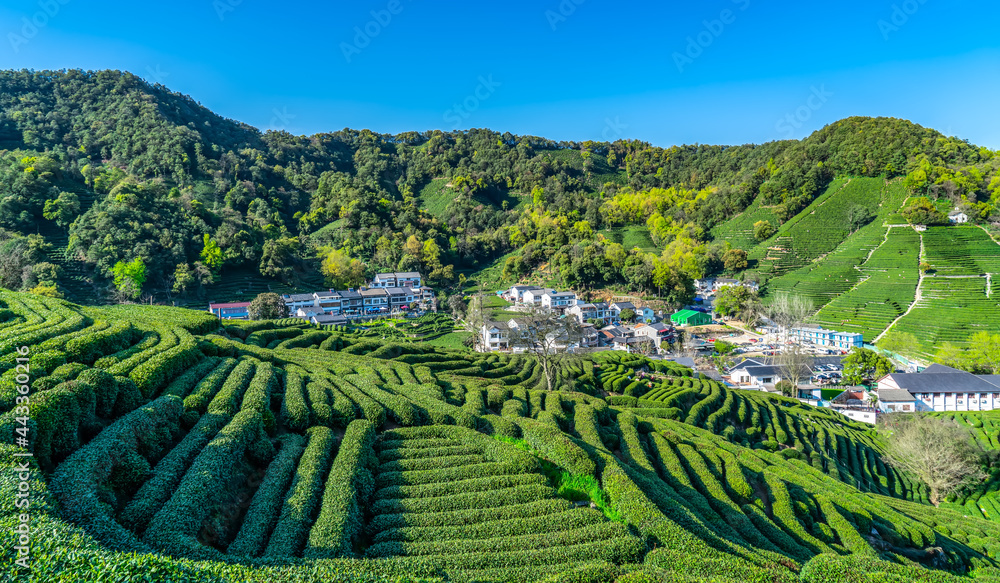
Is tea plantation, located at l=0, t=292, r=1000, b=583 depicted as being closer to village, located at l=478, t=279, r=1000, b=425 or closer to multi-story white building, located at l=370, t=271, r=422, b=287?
village, located at l=478, t=279, r=1000, b=425

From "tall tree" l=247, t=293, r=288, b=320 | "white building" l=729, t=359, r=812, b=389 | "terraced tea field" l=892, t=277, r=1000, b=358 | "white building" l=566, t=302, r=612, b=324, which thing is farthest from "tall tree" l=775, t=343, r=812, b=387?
"tall tree" l=247, t=293, r=288, b=320

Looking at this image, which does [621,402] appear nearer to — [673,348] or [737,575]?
[737,575]

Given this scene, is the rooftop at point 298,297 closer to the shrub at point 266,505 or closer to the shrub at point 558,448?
the shrub at point 266,505

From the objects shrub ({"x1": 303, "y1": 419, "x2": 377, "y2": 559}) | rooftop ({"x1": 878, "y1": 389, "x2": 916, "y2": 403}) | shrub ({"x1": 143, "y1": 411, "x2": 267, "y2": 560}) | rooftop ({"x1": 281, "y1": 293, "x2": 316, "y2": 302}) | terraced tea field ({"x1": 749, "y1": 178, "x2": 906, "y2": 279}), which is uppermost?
terraced tea field ({"x1": 749, "y1": 178, "x2": 906, "y2": 279})

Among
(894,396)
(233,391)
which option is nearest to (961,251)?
(894,396)

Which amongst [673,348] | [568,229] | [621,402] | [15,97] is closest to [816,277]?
[673,348]

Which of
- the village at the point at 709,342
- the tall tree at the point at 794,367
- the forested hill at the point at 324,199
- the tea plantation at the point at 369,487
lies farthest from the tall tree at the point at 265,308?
the tall tree at the point at 794,367
